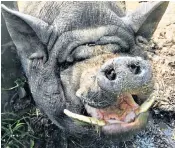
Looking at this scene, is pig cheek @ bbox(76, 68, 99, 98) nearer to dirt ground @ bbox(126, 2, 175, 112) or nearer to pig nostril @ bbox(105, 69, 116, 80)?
pig nostril @ bbox(105, 69, 116, 80)

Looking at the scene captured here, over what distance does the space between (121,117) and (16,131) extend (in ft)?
3.75

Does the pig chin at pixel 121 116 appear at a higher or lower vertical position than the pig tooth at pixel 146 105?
lower

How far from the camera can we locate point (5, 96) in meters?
4.28

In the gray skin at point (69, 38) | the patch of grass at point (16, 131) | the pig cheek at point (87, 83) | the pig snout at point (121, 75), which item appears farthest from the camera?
the patch of grass at point (16, 131)

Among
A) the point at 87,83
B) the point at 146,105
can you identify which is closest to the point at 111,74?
the point at 87,83

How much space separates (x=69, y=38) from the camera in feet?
10.7

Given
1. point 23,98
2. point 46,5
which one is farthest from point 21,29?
point 23,98

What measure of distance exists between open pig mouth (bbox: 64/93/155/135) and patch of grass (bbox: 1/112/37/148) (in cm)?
95

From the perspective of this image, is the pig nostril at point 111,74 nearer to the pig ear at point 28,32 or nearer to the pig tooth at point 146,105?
the pig tooth at point 146,105

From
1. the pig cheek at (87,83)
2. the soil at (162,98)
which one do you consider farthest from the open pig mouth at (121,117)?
the soil at (162,98)

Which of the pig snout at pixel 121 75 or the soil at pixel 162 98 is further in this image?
the soil at pixel 162 98

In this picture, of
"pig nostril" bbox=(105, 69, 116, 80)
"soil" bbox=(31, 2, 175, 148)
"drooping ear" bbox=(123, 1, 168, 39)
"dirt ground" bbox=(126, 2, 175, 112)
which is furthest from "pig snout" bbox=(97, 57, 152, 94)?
"dirt ground" bbox=(126, 2, 175, 112)

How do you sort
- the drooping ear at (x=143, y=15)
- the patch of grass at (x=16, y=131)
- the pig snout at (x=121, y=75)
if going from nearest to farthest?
the pig snout at (x=121, y=75), the drooping ear at (x=143, y=15), the patch of grass at (x=16, y=131)

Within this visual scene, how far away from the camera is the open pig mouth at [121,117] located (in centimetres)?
306
